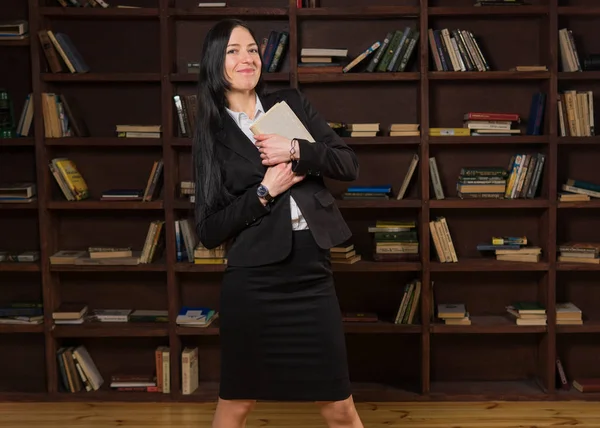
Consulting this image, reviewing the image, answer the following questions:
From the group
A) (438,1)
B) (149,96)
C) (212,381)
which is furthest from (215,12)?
(212,381)

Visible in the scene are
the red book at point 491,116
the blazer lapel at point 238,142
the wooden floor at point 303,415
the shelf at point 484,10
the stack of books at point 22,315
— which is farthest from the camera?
the stack of books at point 22,315

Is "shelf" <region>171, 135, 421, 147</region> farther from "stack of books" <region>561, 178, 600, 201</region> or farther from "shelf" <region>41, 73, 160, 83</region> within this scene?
"stack of books" <region>561, 178, 600, 201</region>

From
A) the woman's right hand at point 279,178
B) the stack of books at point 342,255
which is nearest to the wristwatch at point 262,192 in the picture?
the woman's right hand at point 279,178

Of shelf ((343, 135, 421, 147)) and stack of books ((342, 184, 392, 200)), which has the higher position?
shelf ((343, 135, 421, 147))

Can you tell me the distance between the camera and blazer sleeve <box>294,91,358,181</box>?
106 inches

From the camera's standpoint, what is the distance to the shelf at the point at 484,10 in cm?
425

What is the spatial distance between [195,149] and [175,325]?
178 cm

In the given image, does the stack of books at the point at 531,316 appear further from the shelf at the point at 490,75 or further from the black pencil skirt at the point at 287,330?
the black pencil skirt at the point at 287,330

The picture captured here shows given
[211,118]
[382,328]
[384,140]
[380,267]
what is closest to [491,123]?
[384,140]

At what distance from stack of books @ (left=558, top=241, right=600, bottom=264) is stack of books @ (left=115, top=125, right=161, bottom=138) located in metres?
2.21

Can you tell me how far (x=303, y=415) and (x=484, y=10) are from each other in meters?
2.24

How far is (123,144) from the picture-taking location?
4352mm

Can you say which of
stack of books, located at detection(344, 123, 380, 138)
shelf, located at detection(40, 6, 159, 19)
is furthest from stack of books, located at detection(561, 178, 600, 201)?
shelf, located at detection(40, 6, 159, 19)

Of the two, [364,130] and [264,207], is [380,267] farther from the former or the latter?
[264,207]
